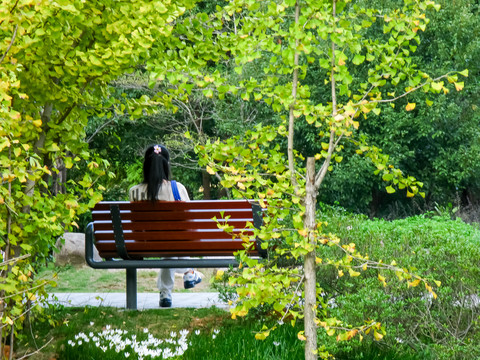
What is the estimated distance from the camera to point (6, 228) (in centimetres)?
397

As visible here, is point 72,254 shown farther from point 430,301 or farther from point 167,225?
point 430,301

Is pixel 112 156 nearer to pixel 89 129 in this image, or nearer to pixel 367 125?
pixel 89 129

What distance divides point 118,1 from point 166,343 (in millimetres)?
2387

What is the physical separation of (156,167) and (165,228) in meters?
0.92

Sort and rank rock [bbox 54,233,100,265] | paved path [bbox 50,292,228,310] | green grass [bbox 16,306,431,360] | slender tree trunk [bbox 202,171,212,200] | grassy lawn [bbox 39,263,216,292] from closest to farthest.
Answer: green grass [bbox 16,306,431,360], paved path [bbox 50,292,228,310], grassy lawn [bbox 39,263,216,292], rock [bbox 54,233,100,265], slender tree trunk [bbox 202,171,212,200]

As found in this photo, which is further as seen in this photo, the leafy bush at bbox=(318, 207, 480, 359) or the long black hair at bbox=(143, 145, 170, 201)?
the long black hair at bbox=(143, 145, 170, 201)

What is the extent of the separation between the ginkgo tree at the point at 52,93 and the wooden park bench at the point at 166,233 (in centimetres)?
148

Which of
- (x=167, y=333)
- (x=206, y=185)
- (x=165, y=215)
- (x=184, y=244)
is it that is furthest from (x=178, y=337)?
(x=206, y=185)

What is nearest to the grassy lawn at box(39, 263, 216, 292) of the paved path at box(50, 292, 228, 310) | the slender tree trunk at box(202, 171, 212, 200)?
the paved path at box(50, 292, 228, 310)

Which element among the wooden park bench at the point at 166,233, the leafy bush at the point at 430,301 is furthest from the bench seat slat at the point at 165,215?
the leafy bush at the point at 430,301

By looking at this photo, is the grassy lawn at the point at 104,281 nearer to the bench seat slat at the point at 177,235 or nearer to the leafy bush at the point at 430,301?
the bench seat slat at the point at 177,235

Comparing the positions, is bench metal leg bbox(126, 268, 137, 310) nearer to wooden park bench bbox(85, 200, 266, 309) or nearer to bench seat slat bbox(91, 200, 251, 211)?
wooden park bench bbox(85, 200, 266, 309)

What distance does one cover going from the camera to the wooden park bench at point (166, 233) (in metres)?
5.82

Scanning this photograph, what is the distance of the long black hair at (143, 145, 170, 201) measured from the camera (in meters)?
6.56
